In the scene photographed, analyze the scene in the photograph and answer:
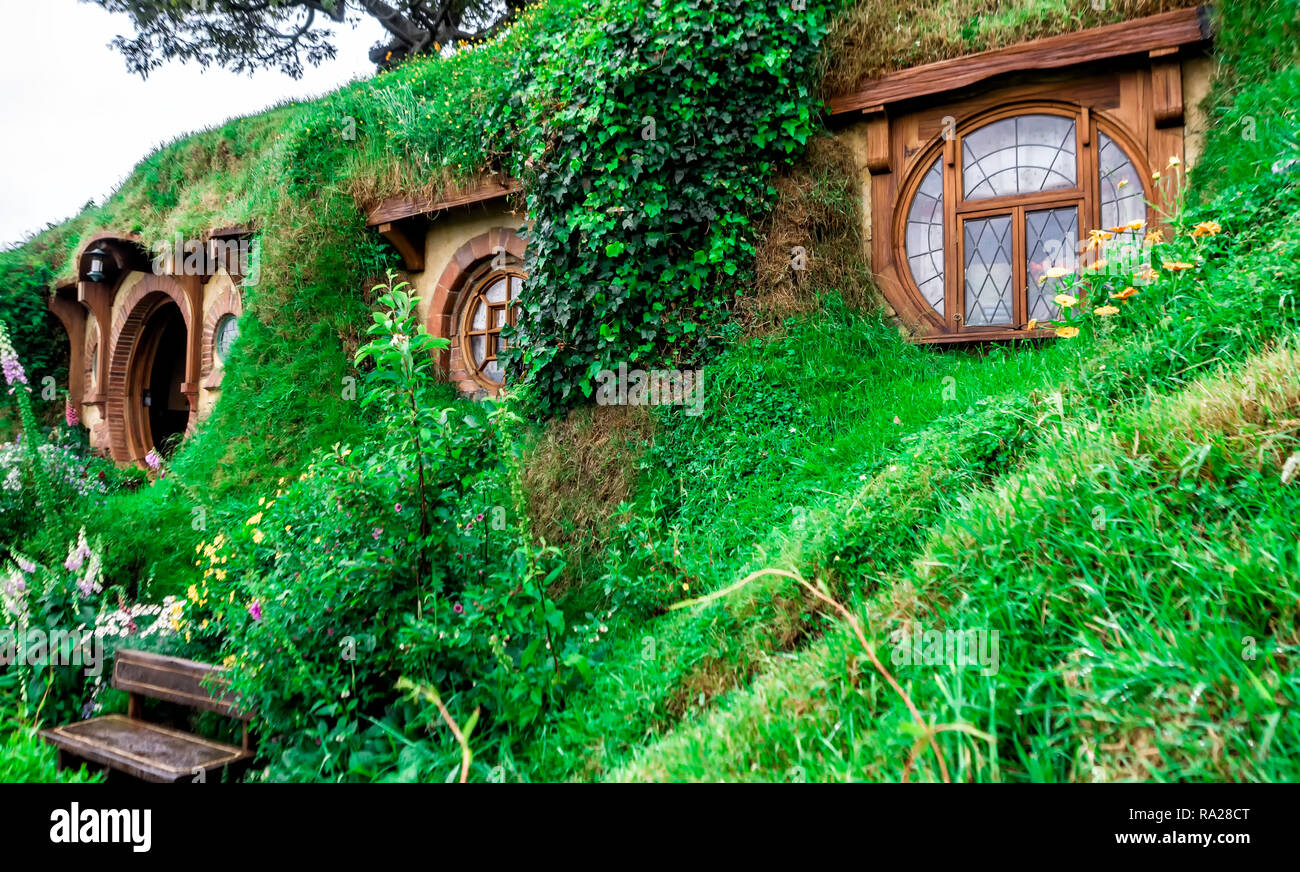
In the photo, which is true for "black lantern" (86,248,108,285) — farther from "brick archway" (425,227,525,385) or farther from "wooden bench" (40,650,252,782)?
"wooden bench" (40,650,252,782)

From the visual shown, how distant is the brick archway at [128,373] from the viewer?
11734mm

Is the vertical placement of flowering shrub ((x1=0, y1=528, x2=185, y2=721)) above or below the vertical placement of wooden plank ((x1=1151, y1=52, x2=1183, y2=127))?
below

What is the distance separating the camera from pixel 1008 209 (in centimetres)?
556

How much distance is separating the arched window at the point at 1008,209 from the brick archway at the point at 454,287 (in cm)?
397

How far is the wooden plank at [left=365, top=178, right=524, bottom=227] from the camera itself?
7.01 metres

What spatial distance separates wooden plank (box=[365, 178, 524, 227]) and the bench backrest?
436 centimetres

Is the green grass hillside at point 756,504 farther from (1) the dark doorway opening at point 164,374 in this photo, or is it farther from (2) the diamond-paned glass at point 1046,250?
(1) the dark doorway opening at point 164,374

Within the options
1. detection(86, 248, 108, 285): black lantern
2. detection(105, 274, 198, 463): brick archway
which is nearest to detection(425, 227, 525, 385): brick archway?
detection(105, 274, 198, 463): brick archway

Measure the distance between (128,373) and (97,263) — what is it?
209 centimetres

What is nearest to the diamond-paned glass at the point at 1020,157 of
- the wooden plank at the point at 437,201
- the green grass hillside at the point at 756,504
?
the green grass hillside at the point at 756,504

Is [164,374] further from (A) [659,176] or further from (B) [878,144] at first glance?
(B) [878,144]
